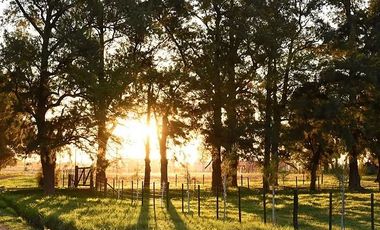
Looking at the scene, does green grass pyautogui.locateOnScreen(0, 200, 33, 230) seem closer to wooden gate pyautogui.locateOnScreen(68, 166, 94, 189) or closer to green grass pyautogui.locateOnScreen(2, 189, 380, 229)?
green grass pyautogui.locateOnScreen(2, 189, 380, 229)

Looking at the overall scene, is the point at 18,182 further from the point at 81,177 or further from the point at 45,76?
the point at 45,76

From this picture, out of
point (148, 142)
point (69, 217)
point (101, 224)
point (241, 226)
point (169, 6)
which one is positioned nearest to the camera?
point (241, 226)

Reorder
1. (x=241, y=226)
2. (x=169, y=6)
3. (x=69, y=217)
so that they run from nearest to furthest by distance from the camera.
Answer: (x=241, y=226) < (x=69, y=217) < (x=169, y=6)

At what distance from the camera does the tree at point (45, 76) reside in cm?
3722

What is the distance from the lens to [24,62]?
1439 inches

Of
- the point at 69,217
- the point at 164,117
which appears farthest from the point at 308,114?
the point at 69,217

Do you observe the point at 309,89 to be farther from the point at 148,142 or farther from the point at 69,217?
the point at 69,217

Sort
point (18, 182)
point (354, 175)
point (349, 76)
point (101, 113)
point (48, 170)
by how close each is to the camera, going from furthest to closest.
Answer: point (18, 182) < point (354, 175) < point (349, 76) < point (48, 170) < point (101, 113)

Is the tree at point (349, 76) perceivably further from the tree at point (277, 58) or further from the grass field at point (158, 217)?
the grass field at point (158, 217)

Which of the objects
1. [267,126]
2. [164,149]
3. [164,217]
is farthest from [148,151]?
[164,217]

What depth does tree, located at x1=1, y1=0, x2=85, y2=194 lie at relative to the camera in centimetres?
3722

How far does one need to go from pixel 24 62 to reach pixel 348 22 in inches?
1047

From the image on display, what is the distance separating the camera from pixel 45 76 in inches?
1511

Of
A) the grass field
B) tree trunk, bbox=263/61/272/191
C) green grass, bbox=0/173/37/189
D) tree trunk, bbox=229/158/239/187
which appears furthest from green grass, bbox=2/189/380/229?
green grass, bbox=0/173/37/189
